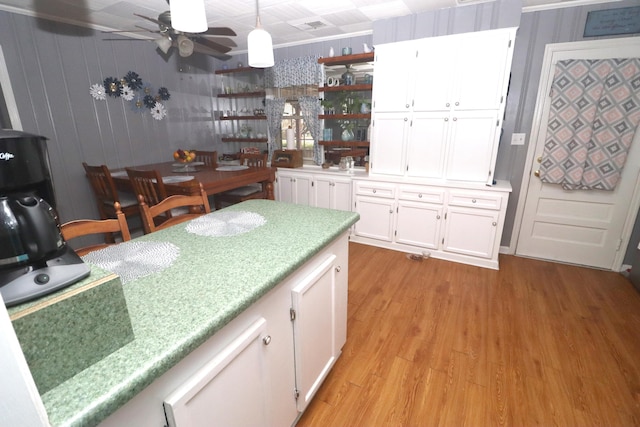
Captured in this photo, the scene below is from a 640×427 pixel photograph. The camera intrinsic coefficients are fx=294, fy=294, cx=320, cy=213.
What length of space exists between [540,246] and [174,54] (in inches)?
195

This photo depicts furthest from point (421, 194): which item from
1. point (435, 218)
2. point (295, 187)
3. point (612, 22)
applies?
point (612, 22)

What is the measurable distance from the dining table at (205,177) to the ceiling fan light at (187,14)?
139 cm

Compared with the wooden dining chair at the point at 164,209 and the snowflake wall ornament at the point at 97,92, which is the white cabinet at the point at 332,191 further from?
the snowflake wall ornament at the point at 97,92

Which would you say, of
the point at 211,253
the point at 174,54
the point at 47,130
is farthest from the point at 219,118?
the point at 211,253

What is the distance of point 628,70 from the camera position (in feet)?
8.14

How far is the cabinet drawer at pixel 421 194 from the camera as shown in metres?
2.97

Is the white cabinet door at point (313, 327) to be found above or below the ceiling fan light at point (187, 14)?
below

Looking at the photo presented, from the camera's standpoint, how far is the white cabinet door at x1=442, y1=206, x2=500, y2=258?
9.21 feet

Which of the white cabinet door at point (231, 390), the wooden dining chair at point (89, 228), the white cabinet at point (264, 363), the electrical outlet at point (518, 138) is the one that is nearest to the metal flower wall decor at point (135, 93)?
the wooden dining chair at point (89, 228)

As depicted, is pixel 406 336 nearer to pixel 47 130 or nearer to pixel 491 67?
pixel 491 67

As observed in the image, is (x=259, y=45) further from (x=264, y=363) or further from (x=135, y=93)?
(x=135, y=93)

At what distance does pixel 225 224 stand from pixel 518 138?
2981 mm

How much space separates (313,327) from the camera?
1.34 meters

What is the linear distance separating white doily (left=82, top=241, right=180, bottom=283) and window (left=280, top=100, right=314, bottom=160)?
300 cm
